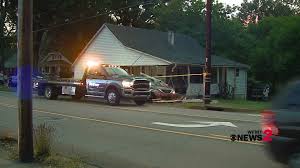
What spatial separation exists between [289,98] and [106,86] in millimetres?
18740

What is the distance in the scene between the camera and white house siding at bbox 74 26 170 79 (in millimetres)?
37562

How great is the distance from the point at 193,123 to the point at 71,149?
583 cm

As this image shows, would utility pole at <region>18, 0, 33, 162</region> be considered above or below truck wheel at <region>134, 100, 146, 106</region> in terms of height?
above

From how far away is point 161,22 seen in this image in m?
59.8

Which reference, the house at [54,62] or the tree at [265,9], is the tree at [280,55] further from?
the tree at [265,9]

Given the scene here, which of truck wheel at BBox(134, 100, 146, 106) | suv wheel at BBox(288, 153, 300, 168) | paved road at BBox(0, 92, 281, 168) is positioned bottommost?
paved road at BBox(0, 92, 281, 168)

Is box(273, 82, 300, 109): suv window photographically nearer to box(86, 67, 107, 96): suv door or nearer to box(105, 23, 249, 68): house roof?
box(86, 67, 107, 96): suv door

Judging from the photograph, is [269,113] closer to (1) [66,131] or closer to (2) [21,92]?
(2) [21,92]

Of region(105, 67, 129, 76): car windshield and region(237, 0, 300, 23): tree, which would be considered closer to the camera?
region(105, 67, 129, 76): car windshield

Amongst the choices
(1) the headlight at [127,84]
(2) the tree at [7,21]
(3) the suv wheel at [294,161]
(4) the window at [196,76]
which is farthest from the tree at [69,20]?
(3) the suv wheel at [294,161]

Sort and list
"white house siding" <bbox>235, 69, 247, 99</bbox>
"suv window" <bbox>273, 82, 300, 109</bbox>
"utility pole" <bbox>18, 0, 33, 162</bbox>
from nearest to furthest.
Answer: "suv window" <bbox>273, 82, 300, 109</bbox>, "utility pole" <bbox>18, 0, 33, 162</bbox>, "white house siding" <bbox>235, 69, 247, 99</bbox>

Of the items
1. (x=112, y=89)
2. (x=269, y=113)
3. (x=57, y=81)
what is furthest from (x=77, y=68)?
(x=269, y=113)

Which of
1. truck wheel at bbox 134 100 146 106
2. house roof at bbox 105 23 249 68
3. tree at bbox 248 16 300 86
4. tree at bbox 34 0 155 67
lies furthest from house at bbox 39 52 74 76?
truck wheel at bbox 134 100 146 106

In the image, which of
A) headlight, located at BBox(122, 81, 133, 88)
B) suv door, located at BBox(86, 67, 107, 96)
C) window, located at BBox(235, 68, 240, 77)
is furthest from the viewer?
window, located at BBox(235, 68, 240, 77)
